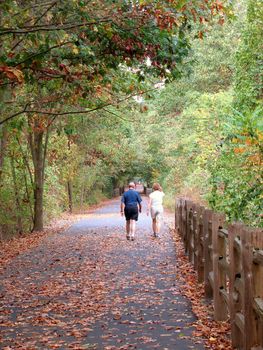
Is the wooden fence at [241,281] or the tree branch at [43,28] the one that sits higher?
the tree branch at [43,28]

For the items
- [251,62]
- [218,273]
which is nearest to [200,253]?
[218,273]

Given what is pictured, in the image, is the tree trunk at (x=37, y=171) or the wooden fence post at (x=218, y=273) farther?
the tree trunk at (x=37, y=171)

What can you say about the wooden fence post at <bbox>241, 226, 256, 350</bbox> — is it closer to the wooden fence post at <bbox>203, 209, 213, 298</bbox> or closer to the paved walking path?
the paved walking path

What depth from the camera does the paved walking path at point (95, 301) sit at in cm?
727

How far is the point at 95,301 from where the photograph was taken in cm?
961

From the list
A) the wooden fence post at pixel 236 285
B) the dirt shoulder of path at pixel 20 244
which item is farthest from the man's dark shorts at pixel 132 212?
the wooden fence post at pixel 236 285

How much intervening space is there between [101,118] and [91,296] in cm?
1552

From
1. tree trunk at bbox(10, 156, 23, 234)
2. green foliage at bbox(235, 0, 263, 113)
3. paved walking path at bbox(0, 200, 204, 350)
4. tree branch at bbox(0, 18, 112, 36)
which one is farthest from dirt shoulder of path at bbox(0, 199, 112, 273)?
green foliage at bbox(235, 0, 263, 113)

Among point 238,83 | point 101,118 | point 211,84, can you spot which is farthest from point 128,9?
point 211,84

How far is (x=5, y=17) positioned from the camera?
1216 cm

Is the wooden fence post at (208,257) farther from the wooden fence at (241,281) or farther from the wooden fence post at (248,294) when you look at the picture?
the wooden fence post at (248,294)

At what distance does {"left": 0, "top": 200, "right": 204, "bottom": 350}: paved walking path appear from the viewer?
23.8 ft

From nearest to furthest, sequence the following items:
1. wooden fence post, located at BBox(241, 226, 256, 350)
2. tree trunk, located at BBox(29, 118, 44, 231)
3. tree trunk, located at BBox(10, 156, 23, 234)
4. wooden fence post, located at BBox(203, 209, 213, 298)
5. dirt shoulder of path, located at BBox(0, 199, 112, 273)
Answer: wooden fence post, located at BBox(241, 226, 256, 350) → wooden fence post, located at BBox(203, 209, 213, 298) → dirt shoulder of path, located at BBox(0, 199, 112, 273) → tree trunk, located at BBox(10, 156, 23, 234) → tree trunk, located at BBox(29, 118, 44, 231)

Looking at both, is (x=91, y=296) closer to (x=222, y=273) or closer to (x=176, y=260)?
(x=222, y=273)
